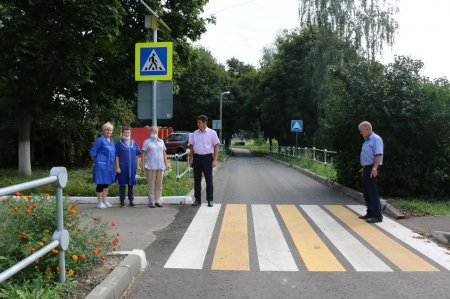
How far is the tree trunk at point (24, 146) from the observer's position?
15.0m

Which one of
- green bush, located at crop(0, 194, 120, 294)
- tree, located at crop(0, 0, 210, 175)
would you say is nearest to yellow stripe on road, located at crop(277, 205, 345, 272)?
green bush, located at crop(0, 194, 120, 294)

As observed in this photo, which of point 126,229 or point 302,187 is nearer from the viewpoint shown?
point 126,229

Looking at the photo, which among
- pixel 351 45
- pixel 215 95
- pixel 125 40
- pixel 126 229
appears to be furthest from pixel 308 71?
pixel 126 229

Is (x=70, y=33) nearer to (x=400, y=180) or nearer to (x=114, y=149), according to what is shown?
(x=114, y=149)

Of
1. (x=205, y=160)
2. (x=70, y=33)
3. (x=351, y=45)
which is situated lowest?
(x=205, y=160)

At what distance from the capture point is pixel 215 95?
4991 centimetres

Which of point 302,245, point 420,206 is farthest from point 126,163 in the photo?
point 420,206

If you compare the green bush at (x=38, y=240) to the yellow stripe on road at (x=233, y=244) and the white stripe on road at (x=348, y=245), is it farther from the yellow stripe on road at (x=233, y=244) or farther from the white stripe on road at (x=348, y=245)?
the white stripe on road at (x=348, y=245)

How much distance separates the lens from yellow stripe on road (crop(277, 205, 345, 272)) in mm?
5549

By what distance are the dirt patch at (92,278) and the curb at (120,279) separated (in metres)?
0.09

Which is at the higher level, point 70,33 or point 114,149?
point 70,33

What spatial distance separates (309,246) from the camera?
6.52 meters

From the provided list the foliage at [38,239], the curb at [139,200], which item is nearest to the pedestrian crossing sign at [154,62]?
the curb at [139,200]

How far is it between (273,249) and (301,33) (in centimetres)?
3552
